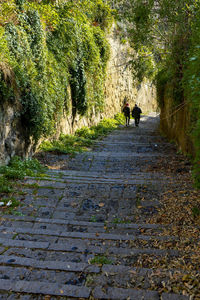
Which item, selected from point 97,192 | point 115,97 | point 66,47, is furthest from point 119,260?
point 115,97

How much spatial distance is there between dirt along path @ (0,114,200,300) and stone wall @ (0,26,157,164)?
43.4 inches

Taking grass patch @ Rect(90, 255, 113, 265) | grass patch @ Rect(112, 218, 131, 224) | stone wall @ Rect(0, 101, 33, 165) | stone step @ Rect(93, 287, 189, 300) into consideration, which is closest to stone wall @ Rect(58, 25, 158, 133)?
stone wall @ Rect(0, 101, 33, 165)

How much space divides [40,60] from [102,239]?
522 centimetres

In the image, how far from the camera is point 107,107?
17781mm

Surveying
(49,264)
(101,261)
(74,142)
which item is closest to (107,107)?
(74,142)

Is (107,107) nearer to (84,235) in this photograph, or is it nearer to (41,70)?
(41,70)

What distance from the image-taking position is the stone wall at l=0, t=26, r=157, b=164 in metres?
5.37

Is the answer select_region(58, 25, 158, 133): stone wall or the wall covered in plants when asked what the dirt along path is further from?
select_region(58, 25, 158, 133): stone wall

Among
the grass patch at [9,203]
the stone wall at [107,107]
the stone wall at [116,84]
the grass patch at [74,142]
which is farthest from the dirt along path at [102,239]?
the stone wall at [116,84]

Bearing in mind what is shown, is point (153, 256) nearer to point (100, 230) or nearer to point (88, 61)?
point (100, 230)

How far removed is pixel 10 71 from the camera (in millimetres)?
5211

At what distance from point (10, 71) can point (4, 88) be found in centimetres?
51

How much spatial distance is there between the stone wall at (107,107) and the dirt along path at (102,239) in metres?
1.10

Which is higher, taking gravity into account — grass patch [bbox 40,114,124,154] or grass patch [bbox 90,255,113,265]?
grass patch [bbox 40,114,124,154]
